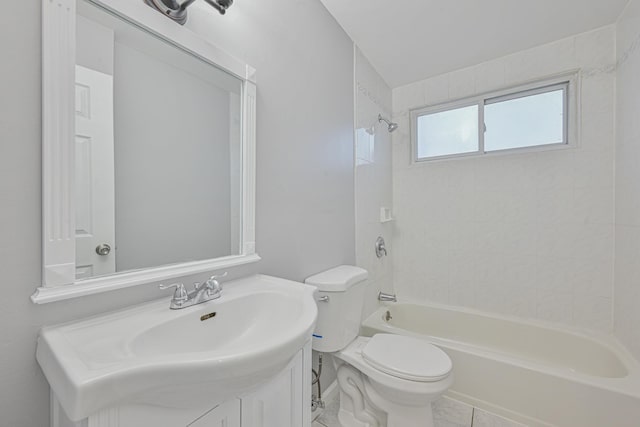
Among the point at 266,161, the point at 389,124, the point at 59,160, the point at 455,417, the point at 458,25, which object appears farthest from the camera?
the point at 389,124

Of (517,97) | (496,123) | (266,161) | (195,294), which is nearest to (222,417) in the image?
(195,294)

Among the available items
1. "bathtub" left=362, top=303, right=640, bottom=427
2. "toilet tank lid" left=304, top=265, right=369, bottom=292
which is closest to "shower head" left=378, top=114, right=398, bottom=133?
"toilet tank lid" left=304, top=265, right=369, bottom=292

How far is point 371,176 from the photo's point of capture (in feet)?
7.03

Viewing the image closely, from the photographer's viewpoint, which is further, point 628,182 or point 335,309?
point 628,182

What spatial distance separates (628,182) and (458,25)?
4.50 ft

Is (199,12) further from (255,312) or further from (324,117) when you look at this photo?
(255,312)

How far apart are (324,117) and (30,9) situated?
121 cm

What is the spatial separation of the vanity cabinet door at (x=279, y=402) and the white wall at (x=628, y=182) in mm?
1839

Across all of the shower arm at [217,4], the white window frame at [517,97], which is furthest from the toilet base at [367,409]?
the white window frame at [517,97]

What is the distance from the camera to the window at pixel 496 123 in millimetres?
1946

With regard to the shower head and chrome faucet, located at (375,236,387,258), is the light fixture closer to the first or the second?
the shower head

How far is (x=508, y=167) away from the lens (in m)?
2.04

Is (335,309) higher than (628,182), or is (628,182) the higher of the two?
(628,182)

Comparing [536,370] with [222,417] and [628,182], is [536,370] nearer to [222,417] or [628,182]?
[628,182]
